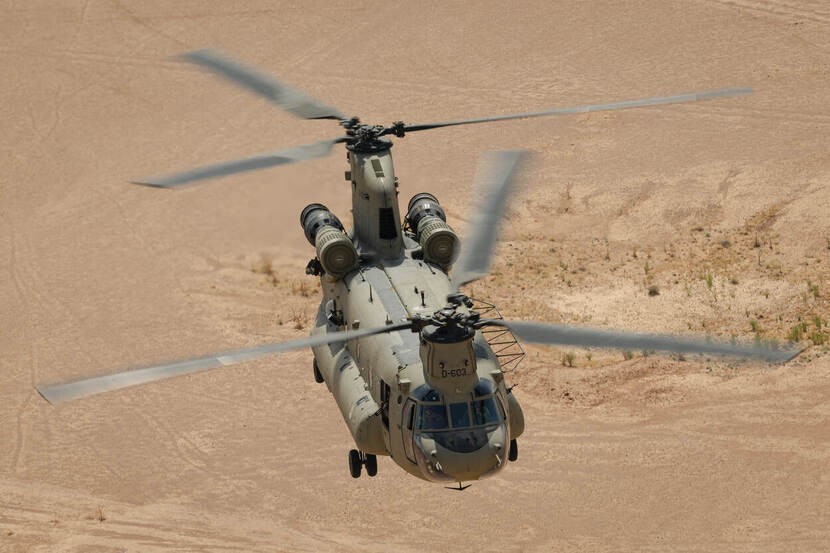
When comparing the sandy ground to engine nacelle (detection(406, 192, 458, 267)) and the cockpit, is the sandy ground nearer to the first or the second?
engine nacelle (detection(406, 192, 458, 267))

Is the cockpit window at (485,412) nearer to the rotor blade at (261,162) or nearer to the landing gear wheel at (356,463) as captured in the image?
the landing gear wheel at (356,463)

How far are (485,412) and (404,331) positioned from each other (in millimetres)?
3313

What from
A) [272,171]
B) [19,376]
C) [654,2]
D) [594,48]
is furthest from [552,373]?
[654,2]

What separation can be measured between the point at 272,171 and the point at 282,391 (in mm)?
7688

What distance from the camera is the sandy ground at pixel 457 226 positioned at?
3300 cm

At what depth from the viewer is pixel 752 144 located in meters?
52.8

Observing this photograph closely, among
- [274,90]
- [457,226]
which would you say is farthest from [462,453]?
[457,226]

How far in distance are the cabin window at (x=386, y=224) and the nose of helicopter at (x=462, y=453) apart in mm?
6878

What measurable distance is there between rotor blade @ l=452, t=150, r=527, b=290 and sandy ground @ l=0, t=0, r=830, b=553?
9.40 metres

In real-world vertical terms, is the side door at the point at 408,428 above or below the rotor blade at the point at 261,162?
below

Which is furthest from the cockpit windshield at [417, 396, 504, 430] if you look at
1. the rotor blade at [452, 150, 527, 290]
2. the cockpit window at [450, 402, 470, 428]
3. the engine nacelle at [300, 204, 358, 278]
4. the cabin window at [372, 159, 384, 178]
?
the cabin window at [372, 159, 384, 178]

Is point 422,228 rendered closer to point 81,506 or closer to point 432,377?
point 432,377

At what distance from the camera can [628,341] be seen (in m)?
21.8

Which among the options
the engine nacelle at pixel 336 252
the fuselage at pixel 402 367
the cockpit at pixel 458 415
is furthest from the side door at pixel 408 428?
the engine nacelle at pixel 336 252
